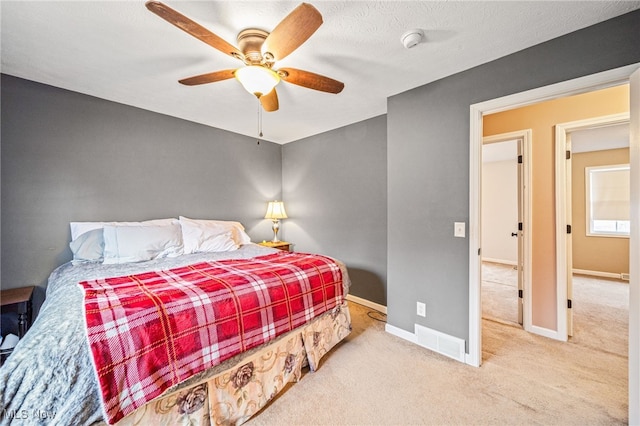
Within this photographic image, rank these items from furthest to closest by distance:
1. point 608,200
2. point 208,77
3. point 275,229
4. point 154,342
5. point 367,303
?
point 608,200, point 275,229, point 367,303, point 208,77, point 154,342

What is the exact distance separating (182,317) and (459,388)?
1.90 metres

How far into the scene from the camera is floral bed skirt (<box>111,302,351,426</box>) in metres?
1.26

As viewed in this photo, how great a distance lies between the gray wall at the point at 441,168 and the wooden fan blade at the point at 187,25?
5.57 feet

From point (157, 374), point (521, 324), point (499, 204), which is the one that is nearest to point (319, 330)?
point (157, 374)

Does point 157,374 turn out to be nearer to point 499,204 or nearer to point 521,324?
point 521,324

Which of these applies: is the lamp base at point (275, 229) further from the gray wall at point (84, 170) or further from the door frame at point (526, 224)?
the door frame at point (526, 224)

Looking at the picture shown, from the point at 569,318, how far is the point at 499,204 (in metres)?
4.04

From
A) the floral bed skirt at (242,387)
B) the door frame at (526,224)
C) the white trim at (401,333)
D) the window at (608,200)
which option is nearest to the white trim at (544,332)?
the door frame at (526,224)

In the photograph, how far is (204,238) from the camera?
9.38 feet

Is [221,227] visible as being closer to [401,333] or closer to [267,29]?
[267,29]

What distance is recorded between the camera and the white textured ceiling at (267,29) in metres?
1.47

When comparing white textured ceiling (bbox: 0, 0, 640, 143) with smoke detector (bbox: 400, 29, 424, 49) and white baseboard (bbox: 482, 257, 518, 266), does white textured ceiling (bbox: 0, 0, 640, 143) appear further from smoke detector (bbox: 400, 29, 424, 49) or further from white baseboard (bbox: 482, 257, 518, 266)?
white baseboard (bbox: 482, 257, 518, 266)

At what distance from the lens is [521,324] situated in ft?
8.83

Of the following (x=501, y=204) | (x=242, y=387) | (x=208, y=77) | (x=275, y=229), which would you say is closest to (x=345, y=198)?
(x=275, y=229)
